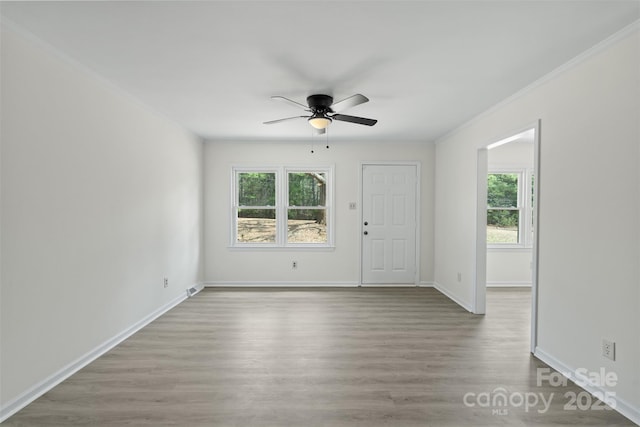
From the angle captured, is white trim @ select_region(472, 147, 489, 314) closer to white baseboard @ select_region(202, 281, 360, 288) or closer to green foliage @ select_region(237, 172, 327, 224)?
white baseboard @ select_region(202, 281, 360, 288)

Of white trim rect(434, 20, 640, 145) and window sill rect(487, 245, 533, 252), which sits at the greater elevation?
white trim rect(434, 20, 640, 145)

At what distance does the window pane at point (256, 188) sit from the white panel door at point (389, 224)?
1561 millimetres

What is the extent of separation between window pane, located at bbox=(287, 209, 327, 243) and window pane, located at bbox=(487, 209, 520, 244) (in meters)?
2.86

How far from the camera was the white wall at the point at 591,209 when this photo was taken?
2.20m

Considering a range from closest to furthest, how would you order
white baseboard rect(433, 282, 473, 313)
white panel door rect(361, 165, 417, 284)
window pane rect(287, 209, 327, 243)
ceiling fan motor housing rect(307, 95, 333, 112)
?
ceiling fan motor housing rect(307, 95, 333, 112)
white baseboard rect(433, 282, 473, 313)
white panel door rect(361, 165, 417, 284)
window pane rect(287, 209, 327, 243)

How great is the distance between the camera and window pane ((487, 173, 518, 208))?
19.2 ft

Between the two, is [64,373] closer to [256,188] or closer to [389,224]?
[256,188]

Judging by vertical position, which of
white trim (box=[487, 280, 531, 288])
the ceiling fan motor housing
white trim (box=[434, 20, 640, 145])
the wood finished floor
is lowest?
the wood finished floor

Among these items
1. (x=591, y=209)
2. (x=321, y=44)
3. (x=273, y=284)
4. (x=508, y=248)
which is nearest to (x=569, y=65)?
(x=591, y=209)

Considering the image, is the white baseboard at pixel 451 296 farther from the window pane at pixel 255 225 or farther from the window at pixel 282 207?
the window pane at pixel 255 225

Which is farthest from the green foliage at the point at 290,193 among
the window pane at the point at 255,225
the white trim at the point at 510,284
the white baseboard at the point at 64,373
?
the white trim at the point at 510,284

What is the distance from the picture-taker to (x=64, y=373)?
104 inches

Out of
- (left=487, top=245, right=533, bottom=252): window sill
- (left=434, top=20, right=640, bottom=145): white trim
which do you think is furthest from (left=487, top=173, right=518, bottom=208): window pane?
(left=434, top=20, right=640, bottom=145): white trim

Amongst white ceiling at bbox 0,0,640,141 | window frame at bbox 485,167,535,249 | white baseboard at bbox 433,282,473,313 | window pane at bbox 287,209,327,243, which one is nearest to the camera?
white ceiling at bbox 0,0,640,141
